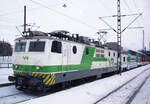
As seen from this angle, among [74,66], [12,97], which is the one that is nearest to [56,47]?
[74,66]

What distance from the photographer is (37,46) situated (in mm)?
7895

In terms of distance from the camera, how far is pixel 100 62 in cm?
1345

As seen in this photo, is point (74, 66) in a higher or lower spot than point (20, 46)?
lower

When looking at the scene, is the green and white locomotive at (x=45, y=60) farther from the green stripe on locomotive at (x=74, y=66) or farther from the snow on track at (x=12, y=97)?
the snow on track at (x=12, y=97)

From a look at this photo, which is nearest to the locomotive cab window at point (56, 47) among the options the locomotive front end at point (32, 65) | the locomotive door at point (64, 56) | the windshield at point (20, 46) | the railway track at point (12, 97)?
the locomotive door at point (64, 56)

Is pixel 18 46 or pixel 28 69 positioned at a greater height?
pixel 18 46

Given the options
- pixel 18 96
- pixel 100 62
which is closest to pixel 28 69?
pixel 18 96

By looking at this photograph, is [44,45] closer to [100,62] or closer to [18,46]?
[18,46]

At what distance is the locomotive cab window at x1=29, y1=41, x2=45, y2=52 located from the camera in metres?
7.73

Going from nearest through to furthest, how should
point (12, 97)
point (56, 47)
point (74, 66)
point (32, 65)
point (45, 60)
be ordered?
point (12, 97), point (45, 60), point (32, 65), point (56, 47), point (74, 66)

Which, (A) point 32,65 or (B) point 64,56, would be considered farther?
(B) point 64,56

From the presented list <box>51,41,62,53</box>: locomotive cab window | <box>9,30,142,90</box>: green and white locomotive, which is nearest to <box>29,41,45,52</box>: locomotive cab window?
<box>9,30,142,90</box>: green and white locomotive

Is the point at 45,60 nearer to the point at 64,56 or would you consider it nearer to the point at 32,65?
the point at 32,65

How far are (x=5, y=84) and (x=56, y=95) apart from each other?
4231mm
